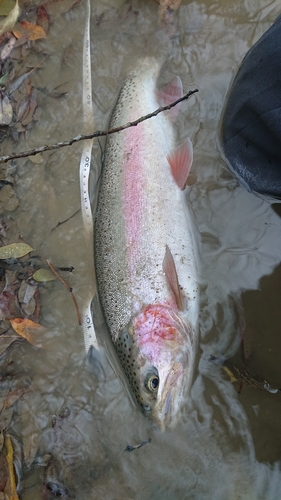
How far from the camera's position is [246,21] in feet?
10.8

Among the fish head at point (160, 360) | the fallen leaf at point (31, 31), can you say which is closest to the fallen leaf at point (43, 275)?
the fish head at point (160, 360)

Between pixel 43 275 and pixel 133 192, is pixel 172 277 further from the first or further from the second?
pixel 43 275

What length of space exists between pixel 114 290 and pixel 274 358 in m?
1.10

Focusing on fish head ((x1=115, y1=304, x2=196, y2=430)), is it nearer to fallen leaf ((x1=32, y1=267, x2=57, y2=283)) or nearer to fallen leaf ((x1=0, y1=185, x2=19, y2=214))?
fallen leaf ((x1=32, y1=267, x2=57, y2=283))

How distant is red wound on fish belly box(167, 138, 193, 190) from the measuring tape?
27.3 inches

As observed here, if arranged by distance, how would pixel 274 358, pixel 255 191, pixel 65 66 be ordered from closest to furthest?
pixel 274 358, pixel 255 191, pixel 65 66

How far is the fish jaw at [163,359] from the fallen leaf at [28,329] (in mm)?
798

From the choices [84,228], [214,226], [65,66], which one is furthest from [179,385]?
[65,66]

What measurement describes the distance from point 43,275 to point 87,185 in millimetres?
760

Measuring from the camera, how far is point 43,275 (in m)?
3.03

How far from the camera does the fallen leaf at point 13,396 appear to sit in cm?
279

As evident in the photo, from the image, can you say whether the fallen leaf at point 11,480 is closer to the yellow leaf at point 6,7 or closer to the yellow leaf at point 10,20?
the yellow leaf at point 10,20

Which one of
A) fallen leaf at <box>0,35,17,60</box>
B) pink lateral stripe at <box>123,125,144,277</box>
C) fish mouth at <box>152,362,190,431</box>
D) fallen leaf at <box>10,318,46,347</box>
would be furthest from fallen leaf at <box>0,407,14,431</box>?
fallen leaf at <box>0,35,17,60</box>

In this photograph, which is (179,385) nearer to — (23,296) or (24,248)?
(23,296)
